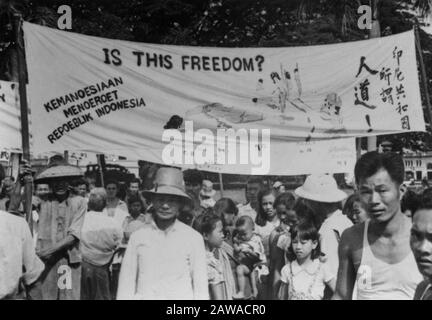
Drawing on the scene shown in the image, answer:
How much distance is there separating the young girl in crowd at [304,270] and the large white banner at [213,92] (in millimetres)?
386

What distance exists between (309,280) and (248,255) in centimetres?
38

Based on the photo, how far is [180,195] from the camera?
3.93 meters

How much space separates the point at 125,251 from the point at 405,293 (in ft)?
5.24

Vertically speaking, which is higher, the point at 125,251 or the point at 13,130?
the point at 13,130

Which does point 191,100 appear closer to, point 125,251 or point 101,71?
point 101,71

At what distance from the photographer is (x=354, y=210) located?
3969mm

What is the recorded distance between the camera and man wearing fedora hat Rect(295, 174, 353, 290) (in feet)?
13.1

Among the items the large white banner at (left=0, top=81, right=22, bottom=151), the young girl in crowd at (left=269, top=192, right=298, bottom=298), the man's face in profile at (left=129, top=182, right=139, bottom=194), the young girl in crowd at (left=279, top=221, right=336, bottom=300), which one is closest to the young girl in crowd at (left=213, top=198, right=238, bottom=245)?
the young girl in crowd at (left=269, top=192, right=298, bottom=298)

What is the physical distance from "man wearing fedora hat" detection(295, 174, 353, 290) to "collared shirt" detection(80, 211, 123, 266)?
1.09 meters

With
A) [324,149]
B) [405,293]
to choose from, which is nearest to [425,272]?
[405,293]

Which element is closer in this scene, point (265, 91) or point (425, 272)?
point (425, 272)

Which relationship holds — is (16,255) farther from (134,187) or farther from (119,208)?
(134,187)

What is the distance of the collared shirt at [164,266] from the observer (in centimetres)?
387

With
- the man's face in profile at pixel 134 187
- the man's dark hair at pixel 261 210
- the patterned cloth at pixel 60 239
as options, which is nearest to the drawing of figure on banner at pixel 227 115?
the man's dark hair at pixel 261 210
